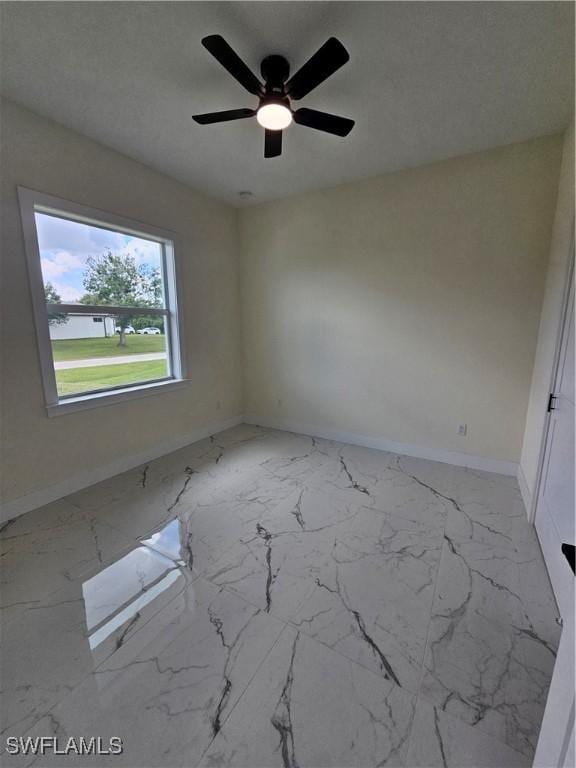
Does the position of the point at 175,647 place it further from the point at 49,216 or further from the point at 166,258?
the point at 166,258

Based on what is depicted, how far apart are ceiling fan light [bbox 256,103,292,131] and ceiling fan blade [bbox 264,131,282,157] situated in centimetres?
12

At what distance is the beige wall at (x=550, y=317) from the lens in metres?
2.08

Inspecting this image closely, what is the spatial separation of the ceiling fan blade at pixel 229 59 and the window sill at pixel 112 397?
97.7 inches

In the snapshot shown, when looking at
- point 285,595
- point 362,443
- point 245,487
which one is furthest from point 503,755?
point 362,443

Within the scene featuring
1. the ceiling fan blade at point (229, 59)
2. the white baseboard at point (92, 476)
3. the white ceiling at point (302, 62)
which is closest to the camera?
the ceiling fan blade at point (229, 59)

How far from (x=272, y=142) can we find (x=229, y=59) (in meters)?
0.59

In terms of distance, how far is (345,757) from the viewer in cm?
101

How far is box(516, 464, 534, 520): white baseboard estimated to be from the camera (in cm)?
225

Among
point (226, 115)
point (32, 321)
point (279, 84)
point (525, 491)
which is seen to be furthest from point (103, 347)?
point (525, 491)

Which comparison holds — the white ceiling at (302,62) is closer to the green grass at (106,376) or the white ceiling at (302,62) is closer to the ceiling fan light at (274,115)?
the ceiling fan light at (274,115)

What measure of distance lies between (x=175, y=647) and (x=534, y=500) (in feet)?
7.86

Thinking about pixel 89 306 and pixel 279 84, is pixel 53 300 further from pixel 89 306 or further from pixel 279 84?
pixel 279 84

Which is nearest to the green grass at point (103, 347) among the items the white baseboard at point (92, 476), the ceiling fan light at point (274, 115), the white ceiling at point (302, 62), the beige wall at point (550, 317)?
the white baseboard at point (92, 476)

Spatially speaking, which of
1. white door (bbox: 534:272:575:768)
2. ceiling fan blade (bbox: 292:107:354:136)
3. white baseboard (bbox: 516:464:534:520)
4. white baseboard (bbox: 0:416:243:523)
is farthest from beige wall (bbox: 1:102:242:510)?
white baseboard (bbox: 516:464:534:520)
